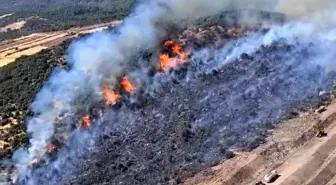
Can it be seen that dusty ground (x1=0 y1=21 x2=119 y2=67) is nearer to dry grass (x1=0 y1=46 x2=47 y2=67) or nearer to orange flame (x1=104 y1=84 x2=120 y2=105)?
dry grass (x1=0 y1=46 x2=47 y2=67)

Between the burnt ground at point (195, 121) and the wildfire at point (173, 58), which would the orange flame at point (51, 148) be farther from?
the wildfire at point (173, 58)

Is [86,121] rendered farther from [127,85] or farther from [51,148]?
[127,85]

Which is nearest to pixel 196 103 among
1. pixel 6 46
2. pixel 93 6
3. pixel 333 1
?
pixel 333 1

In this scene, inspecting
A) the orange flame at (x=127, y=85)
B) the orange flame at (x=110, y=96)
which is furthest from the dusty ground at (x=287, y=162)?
the orange flame at (x=127, y=85)

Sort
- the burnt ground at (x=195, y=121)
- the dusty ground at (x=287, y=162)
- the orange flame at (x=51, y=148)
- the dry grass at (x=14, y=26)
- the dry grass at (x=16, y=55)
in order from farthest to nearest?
1. the dry grass at (x=14, y=26)
2. the dry grass at (x=16, y=55)
3. the orange flame at (x=51, y=148)
4. the burnt ground at (x=195, y=121)
5. the dusty ground at (x=287, y=162)

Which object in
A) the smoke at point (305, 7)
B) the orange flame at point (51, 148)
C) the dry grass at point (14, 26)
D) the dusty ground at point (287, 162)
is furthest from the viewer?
the dry grass at point (14, 26)

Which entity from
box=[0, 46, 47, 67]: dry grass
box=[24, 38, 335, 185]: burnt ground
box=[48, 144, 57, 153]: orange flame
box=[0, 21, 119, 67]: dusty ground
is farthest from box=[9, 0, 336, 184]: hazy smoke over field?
box=[0, 21, 119, 67]: dusty ground
